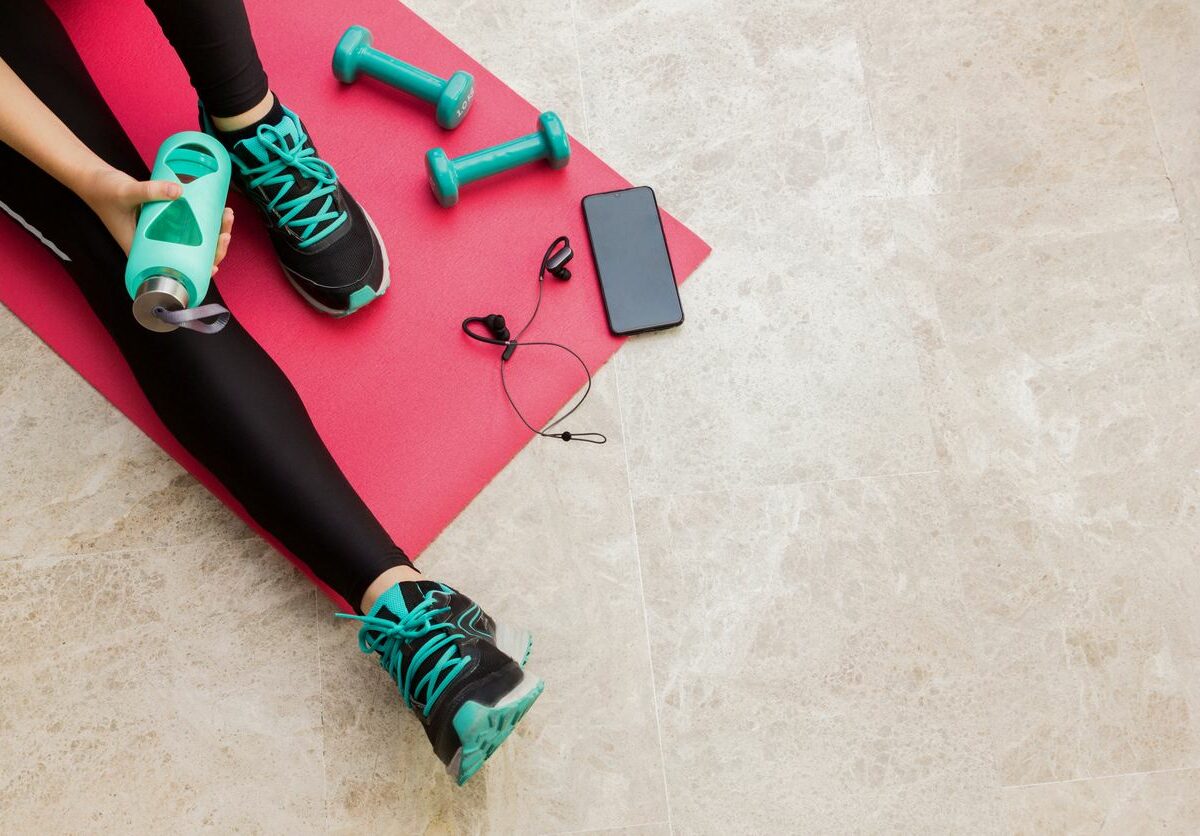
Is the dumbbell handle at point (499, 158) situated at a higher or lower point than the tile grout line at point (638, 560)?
higher

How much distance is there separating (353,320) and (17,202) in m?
0.38

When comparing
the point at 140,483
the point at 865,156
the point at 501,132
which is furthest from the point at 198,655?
the point at 865,156

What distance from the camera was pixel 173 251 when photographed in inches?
32.8

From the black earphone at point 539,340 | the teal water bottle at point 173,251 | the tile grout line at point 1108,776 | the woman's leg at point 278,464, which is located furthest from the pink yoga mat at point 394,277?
the tile grout line at point 1108,776

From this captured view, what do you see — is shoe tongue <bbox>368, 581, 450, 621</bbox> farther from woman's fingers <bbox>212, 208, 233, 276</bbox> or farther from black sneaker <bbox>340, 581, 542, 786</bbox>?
woman's fingers <bbox>212, 208, 233, 276</bbox>

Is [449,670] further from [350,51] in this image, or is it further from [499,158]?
[350,51]

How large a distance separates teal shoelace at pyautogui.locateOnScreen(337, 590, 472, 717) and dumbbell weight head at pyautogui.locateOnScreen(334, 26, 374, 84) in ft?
2.26

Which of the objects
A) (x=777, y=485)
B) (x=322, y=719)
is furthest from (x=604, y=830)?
(x=777, y=485)

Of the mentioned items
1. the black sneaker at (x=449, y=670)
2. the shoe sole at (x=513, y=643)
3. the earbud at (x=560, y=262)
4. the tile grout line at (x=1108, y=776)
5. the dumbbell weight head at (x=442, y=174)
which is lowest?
the tile grout line at (x=1108, y=776)

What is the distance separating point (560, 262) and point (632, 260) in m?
0.10

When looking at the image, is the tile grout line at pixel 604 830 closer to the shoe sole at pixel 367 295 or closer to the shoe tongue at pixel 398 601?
the shoe tongue at pixel 398 601

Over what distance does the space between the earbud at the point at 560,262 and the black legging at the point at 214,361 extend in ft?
1.15

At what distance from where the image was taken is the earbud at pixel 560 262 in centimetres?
111

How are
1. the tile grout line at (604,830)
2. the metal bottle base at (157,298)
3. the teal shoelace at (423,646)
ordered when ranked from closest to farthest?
the metal bottle base at (157,298), the teal shoelace at (423,646), the tile grout line at (604,830)
